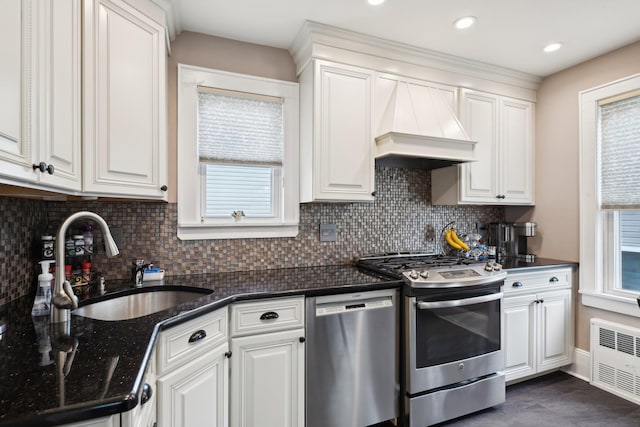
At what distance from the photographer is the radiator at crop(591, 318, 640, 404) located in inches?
93.7

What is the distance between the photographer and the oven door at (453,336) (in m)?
2.02

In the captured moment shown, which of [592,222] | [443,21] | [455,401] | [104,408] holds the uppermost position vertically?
[443,21]

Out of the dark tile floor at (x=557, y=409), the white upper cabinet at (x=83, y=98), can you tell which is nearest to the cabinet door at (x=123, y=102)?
the white upper cabinet at (x=83, y=98)

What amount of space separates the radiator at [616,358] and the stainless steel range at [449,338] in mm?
925

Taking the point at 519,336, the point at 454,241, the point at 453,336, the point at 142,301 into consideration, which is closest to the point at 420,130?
the point at 454,241

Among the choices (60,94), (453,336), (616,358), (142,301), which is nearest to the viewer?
(60,94)

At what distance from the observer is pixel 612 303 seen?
2.53 m

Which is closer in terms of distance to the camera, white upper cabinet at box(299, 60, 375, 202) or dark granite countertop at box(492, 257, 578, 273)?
white upper cabinet at box(299, 60, 375, 202)

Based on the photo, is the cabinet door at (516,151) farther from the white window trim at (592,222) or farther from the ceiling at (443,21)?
the ceiling at (443,21)

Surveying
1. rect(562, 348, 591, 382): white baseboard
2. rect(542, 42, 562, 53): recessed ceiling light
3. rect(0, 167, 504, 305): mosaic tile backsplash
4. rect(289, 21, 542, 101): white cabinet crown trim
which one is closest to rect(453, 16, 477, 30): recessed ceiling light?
rect(289, 21, 542, 101): white cabinet crown trim

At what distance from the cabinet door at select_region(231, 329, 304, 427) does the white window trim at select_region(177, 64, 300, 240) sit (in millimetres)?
830

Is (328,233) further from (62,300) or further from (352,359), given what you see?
(62,300)

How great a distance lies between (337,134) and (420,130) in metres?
0.59

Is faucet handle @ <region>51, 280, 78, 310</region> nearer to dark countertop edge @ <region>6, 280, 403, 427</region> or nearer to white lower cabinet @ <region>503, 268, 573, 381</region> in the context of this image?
dark countertop edge @ <region>6, 280, 403, 427</region>
